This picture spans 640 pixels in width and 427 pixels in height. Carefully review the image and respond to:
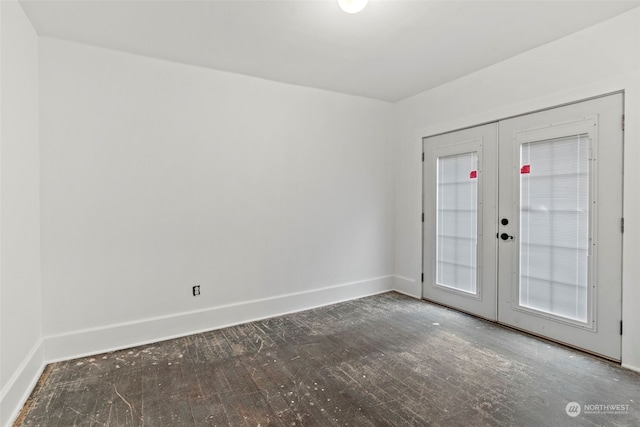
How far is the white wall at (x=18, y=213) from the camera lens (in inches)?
80.6

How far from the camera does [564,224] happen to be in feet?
9.62

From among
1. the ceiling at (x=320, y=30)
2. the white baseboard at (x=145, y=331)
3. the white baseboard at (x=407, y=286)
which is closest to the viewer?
the white baseboard at (x=145, y=331)

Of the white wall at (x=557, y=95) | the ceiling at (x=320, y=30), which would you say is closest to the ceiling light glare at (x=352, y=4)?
the ceiling at (x=320, y=30)

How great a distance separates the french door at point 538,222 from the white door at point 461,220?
0.5 inches

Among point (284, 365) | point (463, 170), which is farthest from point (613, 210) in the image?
point (284, 365)

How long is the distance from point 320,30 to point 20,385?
3493 mm

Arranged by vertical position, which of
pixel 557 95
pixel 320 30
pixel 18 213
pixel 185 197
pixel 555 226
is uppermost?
pixel 320 30

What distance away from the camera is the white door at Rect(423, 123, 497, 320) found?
3.55m

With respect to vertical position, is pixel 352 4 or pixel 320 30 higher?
pixel 320 30
